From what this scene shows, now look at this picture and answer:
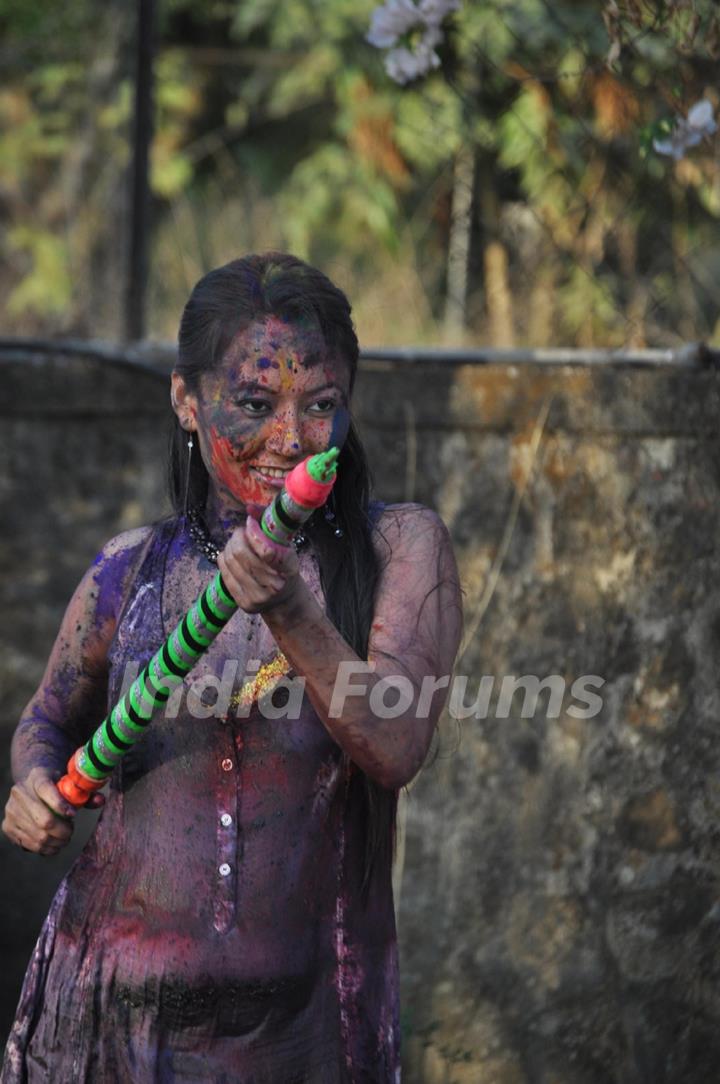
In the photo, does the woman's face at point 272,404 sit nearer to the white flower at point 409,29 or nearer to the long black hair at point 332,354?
the long black hair at point 332,354

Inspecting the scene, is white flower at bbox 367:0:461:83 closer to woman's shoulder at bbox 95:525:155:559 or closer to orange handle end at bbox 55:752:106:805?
woman's shoulder at bbox 95:525:155:559

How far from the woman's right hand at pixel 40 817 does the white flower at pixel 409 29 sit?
2.12m

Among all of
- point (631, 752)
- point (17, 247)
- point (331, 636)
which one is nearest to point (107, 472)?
point (631, 752)

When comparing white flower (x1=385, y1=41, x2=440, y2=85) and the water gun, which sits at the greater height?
white flower (x1=385, y1=41, x2=440, y2=85)

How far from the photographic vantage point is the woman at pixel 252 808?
2.07 meters

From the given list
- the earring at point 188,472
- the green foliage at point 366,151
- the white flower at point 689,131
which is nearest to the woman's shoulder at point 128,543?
the earring at point 188,472

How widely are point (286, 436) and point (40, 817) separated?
2.22ft

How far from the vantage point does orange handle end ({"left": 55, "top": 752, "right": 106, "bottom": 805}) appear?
2.11 m

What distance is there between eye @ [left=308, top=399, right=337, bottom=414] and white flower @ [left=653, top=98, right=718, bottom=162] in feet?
5.15

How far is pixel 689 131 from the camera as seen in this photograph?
10.8 ft

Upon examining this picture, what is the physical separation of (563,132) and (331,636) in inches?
170

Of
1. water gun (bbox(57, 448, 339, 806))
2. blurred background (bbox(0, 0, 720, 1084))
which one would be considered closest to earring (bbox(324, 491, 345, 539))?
water gun (bbox(57, 448, 339, 806))

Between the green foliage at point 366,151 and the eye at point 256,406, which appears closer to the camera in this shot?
the eye at point 256,406

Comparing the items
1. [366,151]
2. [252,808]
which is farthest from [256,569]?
[366,151]
